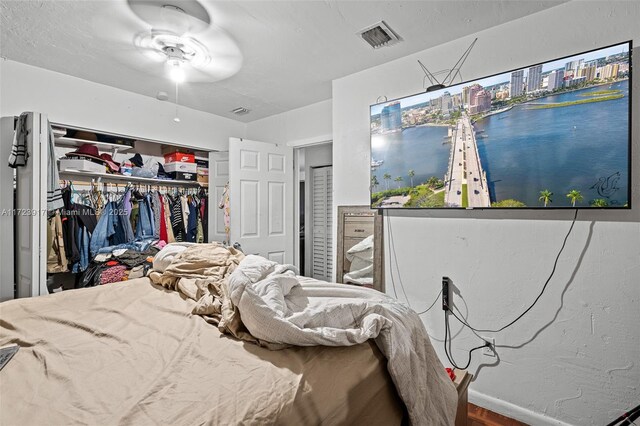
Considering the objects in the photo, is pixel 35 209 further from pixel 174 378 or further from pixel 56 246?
pixel 174 378

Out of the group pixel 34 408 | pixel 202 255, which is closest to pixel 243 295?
pixel 34 408

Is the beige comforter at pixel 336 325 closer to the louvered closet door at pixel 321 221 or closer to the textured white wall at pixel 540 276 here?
the textured white wall at pixel 540 276

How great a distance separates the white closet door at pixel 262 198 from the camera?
335cm

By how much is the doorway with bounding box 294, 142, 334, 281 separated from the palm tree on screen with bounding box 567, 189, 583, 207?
315 cm

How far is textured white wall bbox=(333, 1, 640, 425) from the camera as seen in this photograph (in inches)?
63.6

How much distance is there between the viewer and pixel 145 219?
3465mm

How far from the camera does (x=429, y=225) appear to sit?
88.9 inches

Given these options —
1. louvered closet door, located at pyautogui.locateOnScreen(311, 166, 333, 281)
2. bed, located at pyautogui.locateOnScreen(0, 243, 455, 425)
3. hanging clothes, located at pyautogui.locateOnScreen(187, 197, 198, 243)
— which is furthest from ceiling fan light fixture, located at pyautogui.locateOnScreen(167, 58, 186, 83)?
louvered closet door, located at pyautogui.locateOnScreen(311, 166, 333, 281)

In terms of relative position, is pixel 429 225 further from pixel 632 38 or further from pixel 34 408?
pixel 34 408

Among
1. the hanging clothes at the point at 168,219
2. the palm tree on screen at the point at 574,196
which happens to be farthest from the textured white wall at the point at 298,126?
the palm tree on screen at the point at 574,196

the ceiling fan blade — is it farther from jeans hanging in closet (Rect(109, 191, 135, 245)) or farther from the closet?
jeans hanging in closet (Rect(109, 191, 135, 245))

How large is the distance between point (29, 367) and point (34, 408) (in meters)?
0.28

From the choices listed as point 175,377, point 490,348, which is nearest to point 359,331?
point 175,377

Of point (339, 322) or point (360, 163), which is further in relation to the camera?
point (360, 163)
